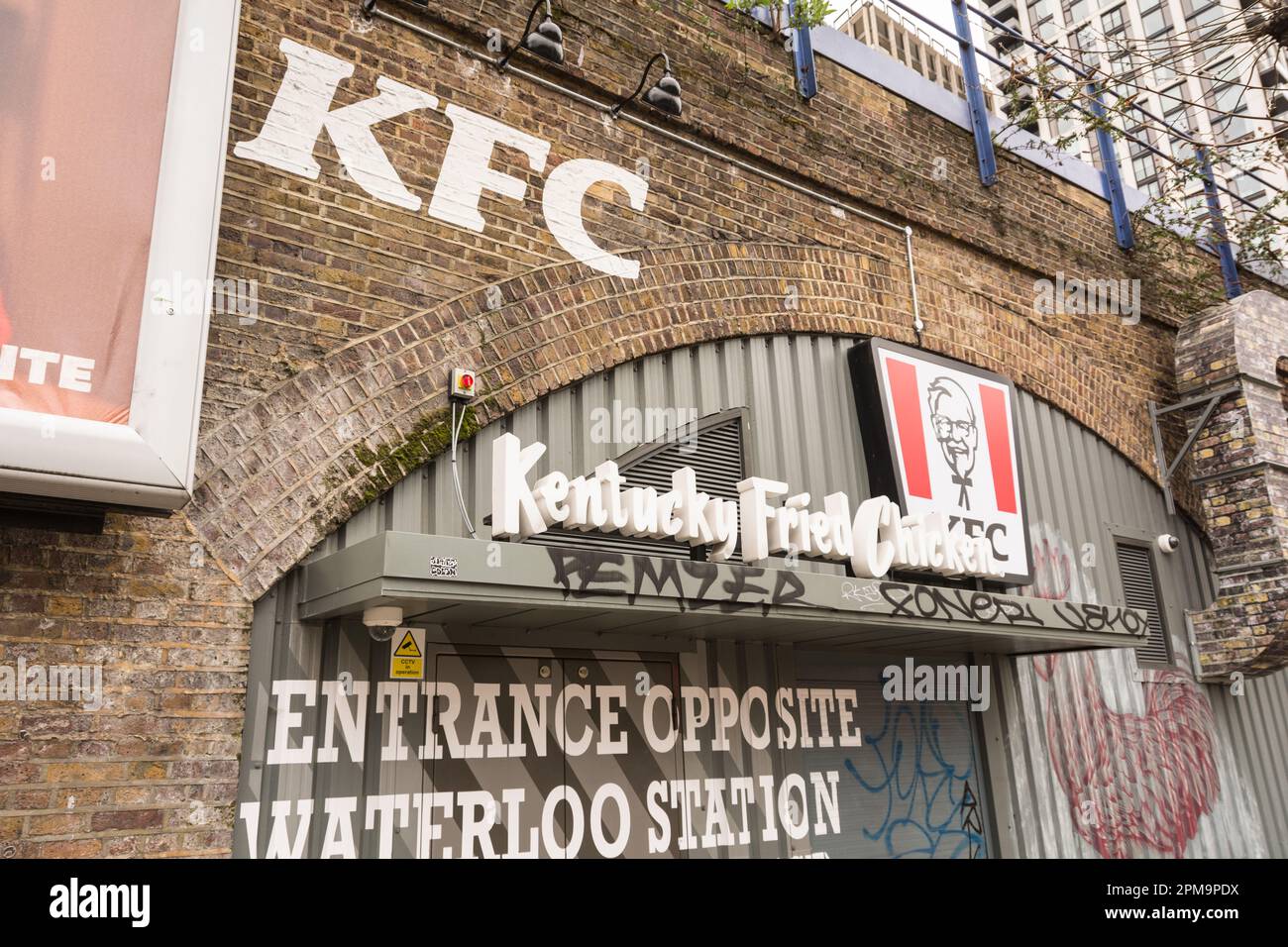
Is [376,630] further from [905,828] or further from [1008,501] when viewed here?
[1008,501]

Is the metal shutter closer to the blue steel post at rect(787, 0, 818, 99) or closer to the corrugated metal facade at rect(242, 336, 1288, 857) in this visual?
the corrugated metal facade at rect(242, 336, 1288, 857)

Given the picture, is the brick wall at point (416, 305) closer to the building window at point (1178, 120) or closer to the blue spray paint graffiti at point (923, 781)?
the building window at point (1178, 120)

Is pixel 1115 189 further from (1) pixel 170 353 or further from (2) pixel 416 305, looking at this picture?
(1) pixel 170 353

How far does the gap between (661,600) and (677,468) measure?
1.75 m

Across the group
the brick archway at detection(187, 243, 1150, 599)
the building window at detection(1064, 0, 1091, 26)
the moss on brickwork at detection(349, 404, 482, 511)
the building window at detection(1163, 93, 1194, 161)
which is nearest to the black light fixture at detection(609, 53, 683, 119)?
the brick archway at detection(187, 243, 1150, 599)

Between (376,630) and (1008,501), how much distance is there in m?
5.88

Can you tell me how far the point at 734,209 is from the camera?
781cm

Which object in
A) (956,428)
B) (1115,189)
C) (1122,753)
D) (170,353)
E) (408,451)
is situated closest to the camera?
(170,353)

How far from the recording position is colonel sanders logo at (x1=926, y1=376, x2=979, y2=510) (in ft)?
27.4

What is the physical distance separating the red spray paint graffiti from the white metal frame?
24.4ft

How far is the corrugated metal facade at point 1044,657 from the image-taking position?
5.80 m

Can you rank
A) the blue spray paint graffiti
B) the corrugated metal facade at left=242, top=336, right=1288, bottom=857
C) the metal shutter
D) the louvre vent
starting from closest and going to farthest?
the corrugated metal facade at left=242, top=336, right=1288, bottom=857
the louvre vent
the blue spray paint graffiti
the metal shutter

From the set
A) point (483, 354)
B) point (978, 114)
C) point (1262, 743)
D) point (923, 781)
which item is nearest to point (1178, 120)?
point (978, 114)

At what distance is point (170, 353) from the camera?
439 cm
